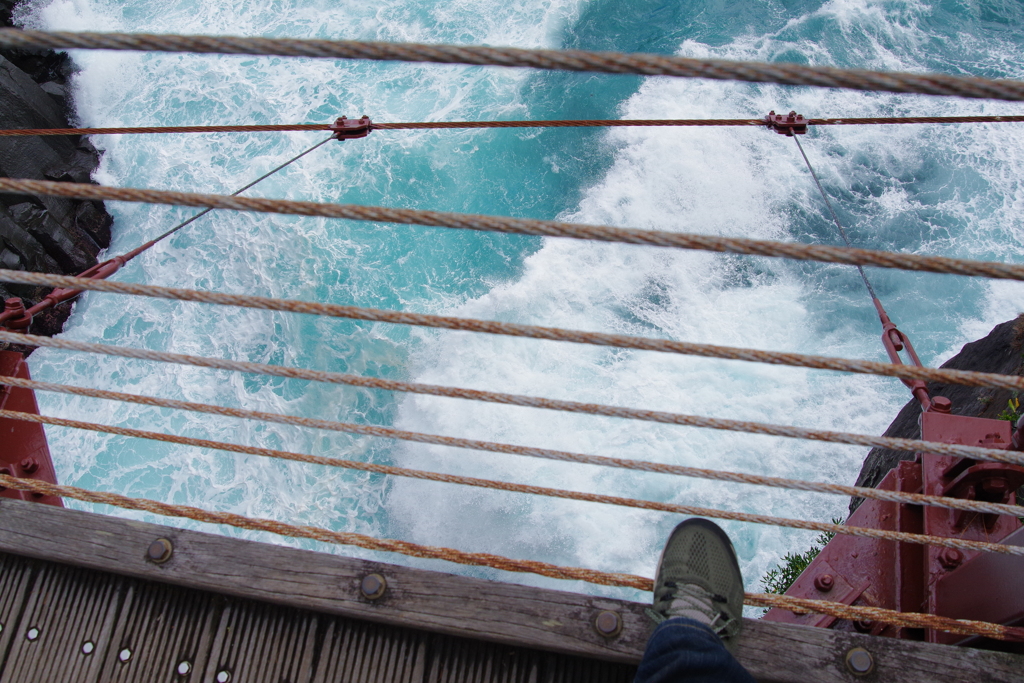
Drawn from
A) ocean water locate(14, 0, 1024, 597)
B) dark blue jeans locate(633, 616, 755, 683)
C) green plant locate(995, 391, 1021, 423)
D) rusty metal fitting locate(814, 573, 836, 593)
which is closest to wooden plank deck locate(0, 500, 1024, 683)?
dark blue jeans locate(633, 616, 755, 683)

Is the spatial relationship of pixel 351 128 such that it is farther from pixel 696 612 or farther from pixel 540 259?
pixel 540 259

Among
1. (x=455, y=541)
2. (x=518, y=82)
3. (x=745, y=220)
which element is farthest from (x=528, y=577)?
(x=518, y=82)

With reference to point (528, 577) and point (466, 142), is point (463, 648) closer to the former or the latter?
point (528, 577)

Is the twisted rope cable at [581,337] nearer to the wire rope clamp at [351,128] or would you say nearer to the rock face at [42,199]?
the wire rope clamp at [351,128]

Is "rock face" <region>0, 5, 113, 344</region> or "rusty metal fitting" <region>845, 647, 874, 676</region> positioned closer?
"rusty metal fitting" <region>845, 647, 874, 676</region>

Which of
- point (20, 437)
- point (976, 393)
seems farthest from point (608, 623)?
point (976, 393)

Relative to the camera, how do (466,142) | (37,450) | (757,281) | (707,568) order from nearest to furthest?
(707,568) < (37,450) < (757,281) < (466,142)

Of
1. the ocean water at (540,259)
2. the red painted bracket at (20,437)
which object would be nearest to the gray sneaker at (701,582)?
the red painted bracket at (20,437)

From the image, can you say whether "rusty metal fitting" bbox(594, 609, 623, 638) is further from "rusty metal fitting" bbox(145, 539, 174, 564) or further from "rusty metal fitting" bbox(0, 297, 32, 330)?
"rusty metal fitting" bbox(0, 297, 32, 330)
